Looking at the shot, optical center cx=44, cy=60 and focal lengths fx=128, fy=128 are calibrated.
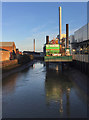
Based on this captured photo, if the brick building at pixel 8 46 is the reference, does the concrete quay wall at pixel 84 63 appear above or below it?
below

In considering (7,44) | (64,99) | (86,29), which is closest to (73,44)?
(86,29)

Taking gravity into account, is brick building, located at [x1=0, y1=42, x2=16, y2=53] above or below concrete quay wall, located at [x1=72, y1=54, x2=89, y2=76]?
above

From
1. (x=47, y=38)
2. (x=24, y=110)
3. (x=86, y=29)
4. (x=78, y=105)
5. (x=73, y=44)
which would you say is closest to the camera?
(x=24, y=110)

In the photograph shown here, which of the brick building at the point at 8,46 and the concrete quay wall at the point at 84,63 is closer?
the concrete quay wall at the point at 84,63

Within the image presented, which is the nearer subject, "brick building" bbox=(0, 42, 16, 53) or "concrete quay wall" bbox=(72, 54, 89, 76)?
"concrete quay wall" bbox=(72, 54, 89, 76)

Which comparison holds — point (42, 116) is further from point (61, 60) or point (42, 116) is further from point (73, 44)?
point (73, 44)

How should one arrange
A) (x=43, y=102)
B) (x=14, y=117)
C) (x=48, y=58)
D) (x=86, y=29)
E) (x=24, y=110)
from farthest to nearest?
(x=86, y=29) → (x=48, y=58) → (x=43, y=102) → (x=24, y=110) → (x=14, y=117)

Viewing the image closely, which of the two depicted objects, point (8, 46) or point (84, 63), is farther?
point (8, 46)

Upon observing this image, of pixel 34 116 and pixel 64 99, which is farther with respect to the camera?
pixel 64 99

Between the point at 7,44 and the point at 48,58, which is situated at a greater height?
the point at 7,44

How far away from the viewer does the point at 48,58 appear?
2208 cm

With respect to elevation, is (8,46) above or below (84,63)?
above

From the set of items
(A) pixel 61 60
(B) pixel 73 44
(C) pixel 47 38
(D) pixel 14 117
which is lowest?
(D) pixel 14 117

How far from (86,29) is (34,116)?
40943 mm
